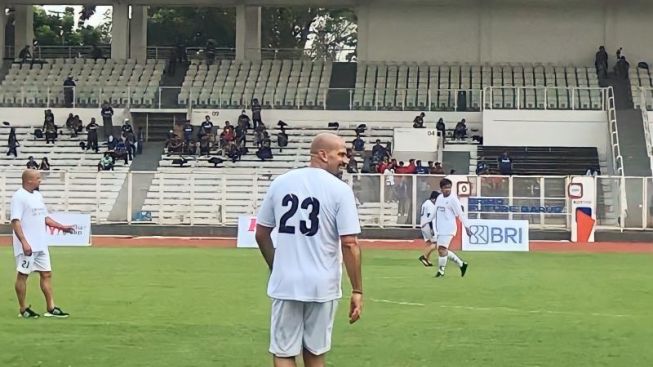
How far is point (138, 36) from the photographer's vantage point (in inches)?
2159

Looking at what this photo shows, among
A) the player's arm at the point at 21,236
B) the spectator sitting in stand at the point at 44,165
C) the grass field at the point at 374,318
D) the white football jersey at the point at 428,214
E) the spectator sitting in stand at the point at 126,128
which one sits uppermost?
the spectator sitting in stand at the point at 126,128

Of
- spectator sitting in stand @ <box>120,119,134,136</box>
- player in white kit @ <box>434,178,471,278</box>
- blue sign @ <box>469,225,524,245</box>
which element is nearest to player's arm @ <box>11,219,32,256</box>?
player in white kit @ <box>434,178,471,278</box>

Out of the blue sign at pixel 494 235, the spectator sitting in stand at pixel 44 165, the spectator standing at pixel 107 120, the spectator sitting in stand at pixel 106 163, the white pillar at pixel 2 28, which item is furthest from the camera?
the white pillar at pixel 2 28

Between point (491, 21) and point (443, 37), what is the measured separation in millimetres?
2443

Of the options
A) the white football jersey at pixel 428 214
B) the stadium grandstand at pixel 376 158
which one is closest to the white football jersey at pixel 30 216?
the stadium grandstand at pixel 376 158

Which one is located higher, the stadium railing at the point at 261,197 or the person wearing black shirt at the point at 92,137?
the person wearing black shirt at the point at 92,137

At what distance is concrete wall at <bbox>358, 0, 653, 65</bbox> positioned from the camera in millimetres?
51594

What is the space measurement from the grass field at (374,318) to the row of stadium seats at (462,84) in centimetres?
2353

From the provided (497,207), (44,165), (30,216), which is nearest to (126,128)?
(44,165)

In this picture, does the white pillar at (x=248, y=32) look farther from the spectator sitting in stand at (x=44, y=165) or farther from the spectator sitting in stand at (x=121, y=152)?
the spectator sitting in stand at (x=44, y=165)

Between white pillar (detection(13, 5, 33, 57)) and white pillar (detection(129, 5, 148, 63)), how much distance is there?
600cm

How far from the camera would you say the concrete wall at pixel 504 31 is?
51.6 m

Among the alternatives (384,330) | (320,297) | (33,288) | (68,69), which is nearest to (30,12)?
(68,69)

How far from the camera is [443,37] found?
52.4 m
